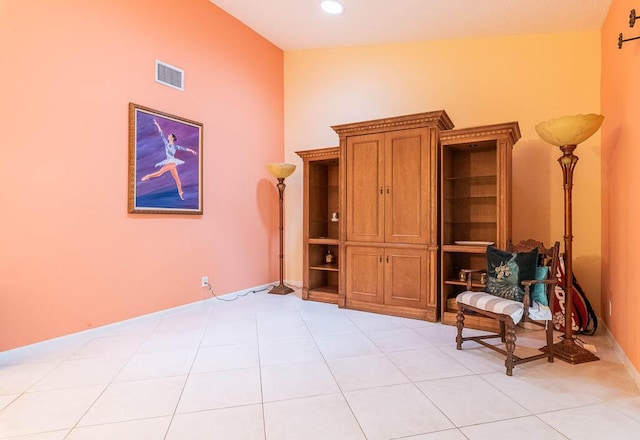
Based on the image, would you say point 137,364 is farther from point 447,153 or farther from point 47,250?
point 447,153

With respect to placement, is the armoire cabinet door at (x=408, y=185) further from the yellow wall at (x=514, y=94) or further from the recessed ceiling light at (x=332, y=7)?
the recessed ceiling light at (x=332, y=7)

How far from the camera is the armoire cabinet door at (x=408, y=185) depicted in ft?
11.7

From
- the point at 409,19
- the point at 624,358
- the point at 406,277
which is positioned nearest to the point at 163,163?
Answer: the point at 406,277

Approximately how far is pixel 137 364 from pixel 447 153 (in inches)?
136

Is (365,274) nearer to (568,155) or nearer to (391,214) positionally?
(391,214)

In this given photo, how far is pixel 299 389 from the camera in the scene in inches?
82.9

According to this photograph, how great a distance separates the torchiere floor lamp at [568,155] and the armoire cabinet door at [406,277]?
1.20 meters

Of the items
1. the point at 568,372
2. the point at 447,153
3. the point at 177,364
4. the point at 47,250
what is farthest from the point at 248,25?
the point at 568,372

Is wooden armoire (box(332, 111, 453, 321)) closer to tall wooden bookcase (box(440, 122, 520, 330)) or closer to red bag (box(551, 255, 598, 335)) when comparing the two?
tall wooden bookcase (box(440, 122, 520, 330))

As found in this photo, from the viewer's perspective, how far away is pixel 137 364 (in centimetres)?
246

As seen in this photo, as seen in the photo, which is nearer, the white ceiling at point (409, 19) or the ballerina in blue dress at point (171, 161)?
the white ceiling at point (409, 19)

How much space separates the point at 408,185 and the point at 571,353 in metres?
2.00

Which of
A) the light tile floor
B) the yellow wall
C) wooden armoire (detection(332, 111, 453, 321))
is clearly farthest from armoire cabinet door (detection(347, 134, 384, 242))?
the light tile floor

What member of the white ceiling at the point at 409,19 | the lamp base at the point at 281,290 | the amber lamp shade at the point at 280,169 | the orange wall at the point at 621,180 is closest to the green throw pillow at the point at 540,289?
the orange wall at the point at 621,180
